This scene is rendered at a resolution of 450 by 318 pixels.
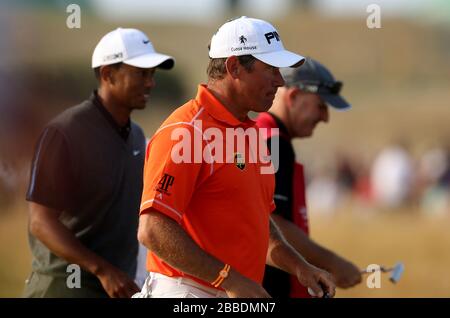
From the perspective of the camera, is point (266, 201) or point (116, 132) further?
point (116, 132)

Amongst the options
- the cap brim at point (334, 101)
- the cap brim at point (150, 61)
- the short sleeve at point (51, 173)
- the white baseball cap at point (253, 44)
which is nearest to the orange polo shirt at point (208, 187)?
the white baseball cap at point (253, 44)

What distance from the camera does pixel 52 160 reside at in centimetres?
700

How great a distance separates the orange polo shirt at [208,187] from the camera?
4.98 m

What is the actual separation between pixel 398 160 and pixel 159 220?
27.5 meters

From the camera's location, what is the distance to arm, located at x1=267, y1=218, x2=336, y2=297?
5570mm

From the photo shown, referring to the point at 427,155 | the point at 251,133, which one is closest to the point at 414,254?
the point at 251,133

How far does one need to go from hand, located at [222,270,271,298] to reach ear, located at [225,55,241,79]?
1043 millimetres

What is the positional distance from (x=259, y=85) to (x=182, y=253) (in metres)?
1.01

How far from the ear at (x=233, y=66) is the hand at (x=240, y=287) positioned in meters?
1.04

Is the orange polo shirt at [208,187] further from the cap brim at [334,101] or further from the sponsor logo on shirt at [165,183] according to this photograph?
the cap brim at [334,101]

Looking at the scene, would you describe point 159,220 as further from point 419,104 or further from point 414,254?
point 419,104

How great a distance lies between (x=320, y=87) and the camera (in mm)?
7574

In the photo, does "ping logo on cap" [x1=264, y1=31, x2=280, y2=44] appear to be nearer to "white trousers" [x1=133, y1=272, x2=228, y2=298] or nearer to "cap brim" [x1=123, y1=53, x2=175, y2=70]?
"white trousers" [x1=133, y1=272, x2=228, y2=298]

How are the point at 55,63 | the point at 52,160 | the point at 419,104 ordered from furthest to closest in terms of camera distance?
the point at 419,104 → the point at 55,63 → the point at 52,160
